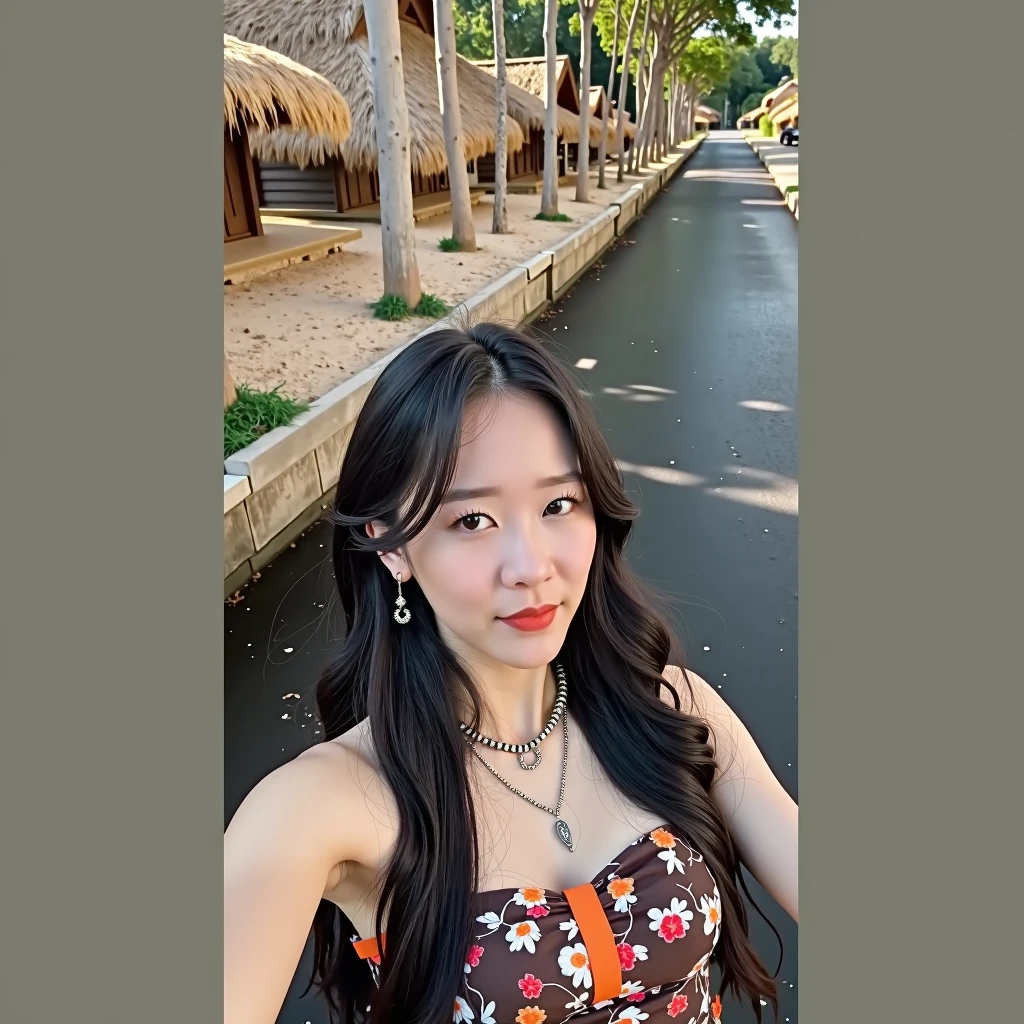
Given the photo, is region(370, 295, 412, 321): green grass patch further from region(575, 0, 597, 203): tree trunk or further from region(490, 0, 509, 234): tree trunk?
region(575, 0, 597, 203): tree trunk

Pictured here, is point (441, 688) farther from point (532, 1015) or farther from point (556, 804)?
point (532, 1015)

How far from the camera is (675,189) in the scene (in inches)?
857

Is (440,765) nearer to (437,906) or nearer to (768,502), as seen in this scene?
(437,906)

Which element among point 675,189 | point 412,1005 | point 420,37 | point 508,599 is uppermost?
point 420,37

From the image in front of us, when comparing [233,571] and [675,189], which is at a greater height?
[675,189]

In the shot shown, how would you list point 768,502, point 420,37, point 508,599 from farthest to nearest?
point 420,37
point 768,502
point 508,599

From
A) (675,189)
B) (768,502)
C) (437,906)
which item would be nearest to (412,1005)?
(437,906)

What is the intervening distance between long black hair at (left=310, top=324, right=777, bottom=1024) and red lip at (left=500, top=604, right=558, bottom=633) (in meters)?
0.16

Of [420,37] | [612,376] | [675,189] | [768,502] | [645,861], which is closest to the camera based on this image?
[645,861]

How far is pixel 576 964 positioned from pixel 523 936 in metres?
0.07

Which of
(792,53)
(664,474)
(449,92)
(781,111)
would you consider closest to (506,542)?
(792,53)

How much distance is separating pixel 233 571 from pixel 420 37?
13.4m

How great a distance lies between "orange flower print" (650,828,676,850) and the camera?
106 cm

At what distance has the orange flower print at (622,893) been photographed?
99 centimetres
